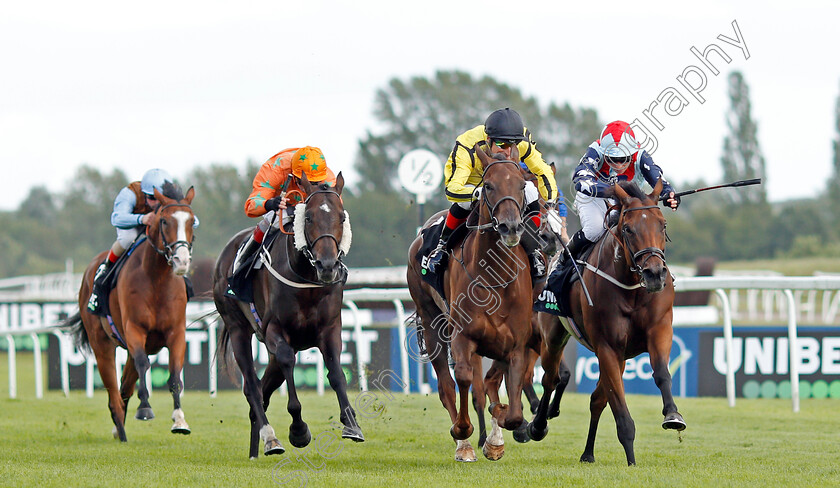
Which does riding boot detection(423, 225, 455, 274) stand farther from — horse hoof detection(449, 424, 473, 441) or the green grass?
the green grass

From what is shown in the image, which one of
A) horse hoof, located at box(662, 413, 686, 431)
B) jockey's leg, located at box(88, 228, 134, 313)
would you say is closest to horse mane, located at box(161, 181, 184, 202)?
jockey's leg, located at box(88, 228, 134, 313)

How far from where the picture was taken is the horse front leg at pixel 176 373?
7.96m

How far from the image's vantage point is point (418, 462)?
23.2ft

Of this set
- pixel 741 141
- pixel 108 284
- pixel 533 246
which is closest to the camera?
pixel 533 246

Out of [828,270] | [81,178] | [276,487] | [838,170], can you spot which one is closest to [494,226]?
[276,487]

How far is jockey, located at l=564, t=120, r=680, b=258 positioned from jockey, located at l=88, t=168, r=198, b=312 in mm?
3742

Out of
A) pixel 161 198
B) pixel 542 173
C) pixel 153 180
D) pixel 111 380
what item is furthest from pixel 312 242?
pixel 111 380

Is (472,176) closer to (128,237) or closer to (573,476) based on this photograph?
(573,476)

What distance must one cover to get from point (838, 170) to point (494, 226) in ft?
160

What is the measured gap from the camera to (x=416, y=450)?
8.02 metres

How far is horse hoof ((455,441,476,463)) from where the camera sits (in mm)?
6816

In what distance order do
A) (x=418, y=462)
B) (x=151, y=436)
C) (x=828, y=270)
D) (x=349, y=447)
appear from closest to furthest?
(x=418, y=462)
(x=349, y=447)
(x=151, y=436)
(x=828, y=270)

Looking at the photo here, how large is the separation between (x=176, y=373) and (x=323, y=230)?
2495mm

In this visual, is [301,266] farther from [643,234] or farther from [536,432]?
[643,234]
